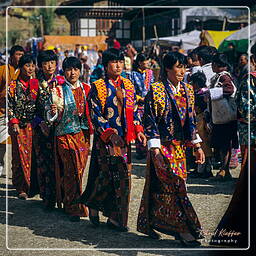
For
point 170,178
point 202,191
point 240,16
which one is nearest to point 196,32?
point 240,16

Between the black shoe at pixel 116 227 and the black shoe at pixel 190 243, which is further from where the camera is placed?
the black shoe at pixel 116 227

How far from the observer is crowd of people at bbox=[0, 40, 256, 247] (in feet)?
17.4

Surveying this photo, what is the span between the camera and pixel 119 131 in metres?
5.76

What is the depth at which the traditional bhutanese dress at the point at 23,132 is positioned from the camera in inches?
286

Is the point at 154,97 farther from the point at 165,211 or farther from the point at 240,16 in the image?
the point at 240,16

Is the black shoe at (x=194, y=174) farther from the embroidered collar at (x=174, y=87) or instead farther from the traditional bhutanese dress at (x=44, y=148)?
the embroidered collar at (x=174, y=87)

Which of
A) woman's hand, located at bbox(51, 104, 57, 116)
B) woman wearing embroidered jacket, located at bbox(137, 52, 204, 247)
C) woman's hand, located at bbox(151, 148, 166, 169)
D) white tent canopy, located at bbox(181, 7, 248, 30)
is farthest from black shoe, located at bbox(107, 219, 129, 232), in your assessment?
white tent canopy, located at bbox(181, 7, 248, 30)

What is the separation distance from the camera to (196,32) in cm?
1950

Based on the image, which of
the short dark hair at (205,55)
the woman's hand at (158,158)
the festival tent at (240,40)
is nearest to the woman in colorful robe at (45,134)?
the woman's hand at (158,158)

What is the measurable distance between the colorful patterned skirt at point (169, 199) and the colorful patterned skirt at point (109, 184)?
0.39 metres

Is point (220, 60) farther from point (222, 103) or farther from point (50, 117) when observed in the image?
point (50, 117)

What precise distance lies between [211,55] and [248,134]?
3477mm

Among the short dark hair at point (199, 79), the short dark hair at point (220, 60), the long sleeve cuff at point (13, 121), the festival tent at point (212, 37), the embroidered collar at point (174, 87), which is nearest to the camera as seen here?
the embroidered collar at point (174, 87)

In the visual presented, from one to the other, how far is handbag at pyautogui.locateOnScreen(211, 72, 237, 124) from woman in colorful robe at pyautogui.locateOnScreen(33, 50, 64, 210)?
6.47 feet
